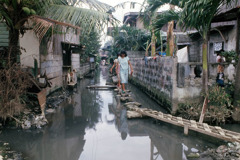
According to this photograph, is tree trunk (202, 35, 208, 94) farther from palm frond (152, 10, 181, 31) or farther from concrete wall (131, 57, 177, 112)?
palm frond (152, 10, 181, 31)

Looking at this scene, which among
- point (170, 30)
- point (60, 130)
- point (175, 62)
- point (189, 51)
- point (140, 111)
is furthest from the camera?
point (189, 51)

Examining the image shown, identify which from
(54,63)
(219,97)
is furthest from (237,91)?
(54,63)

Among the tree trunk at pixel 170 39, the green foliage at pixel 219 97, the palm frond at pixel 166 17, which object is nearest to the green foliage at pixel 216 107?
the green foliage at pixel 219 97

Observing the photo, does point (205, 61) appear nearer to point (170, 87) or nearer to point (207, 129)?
point (170, 87)

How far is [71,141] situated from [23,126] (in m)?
1.54

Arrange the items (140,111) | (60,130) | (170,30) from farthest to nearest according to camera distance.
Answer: (170,30)
(140,111)
(60,130)

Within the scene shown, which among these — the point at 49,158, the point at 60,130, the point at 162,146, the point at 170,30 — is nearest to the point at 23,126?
the point at 60,130

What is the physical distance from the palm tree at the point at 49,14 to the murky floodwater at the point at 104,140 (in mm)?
2199

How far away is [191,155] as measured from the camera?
4008 mm

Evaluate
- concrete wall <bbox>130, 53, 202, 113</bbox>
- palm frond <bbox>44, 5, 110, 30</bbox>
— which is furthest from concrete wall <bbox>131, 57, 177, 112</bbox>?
palm frond <bbox>44, 5, 110, 30</bbox>

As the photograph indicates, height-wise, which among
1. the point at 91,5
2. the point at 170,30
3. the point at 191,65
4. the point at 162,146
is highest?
the point at 91,5

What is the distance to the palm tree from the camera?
19.5ft

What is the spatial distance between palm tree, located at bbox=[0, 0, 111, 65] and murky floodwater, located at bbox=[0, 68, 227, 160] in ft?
7.21

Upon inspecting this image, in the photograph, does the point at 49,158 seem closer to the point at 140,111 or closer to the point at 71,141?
the point at 71,141
